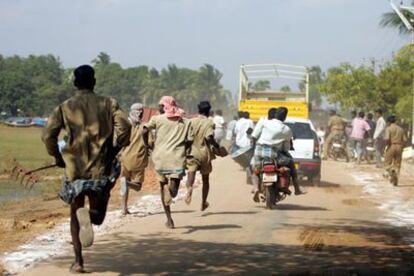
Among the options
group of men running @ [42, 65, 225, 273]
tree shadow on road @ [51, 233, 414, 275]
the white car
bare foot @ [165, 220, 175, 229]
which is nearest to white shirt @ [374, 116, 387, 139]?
the white car

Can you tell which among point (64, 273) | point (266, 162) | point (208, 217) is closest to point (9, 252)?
point (64, 273)

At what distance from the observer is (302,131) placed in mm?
21062

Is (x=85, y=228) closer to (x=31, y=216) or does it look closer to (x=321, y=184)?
(x=31, y=216)

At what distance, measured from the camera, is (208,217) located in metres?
13.4

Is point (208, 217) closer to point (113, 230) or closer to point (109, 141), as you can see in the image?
point (113, 230)

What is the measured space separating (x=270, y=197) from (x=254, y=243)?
429 centimetres

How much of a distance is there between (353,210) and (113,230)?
527 centimetres

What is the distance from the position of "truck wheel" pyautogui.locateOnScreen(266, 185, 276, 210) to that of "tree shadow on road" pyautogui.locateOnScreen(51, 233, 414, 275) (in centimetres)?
418

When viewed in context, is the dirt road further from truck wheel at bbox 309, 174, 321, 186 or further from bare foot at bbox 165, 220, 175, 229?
truck wheel at bbox 309, 174, 321, 186

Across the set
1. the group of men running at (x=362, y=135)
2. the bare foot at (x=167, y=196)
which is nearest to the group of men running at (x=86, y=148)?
the bare foot at (x=167, y=196)

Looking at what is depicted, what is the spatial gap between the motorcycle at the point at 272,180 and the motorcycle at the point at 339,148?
1790 centimetres

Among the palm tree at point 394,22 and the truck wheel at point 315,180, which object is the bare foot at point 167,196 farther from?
the palm tree at point 394,22

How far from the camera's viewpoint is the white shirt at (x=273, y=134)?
14.6 m

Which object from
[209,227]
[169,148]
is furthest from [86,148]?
[209,227]
